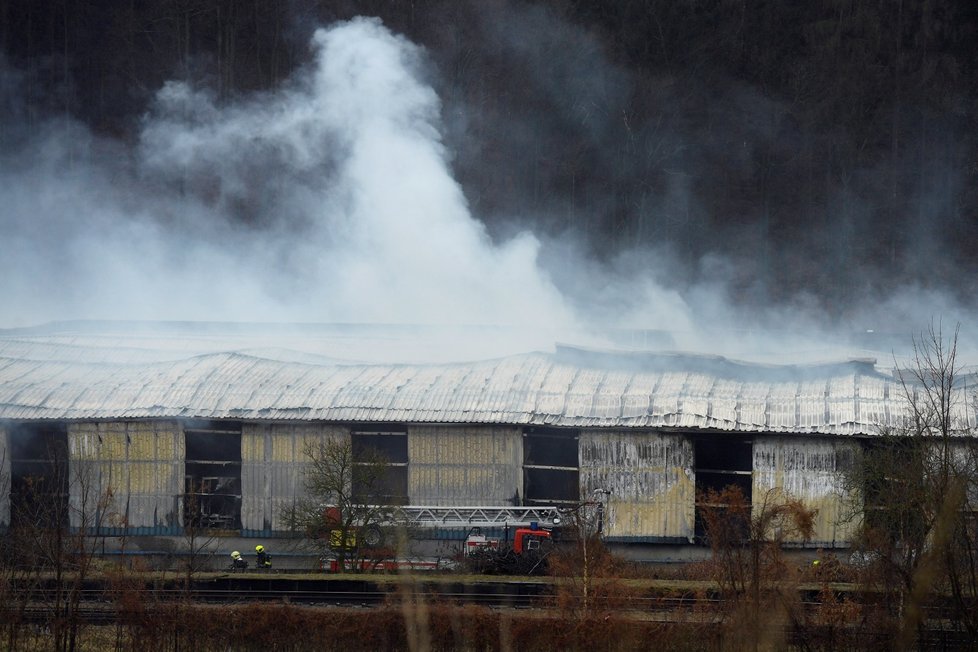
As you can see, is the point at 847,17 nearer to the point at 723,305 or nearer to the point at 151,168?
the point at 723,305

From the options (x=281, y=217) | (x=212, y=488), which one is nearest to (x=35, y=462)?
(x=212, y=488)

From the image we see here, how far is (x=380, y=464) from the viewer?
22469mm

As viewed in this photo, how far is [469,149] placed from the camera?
51812mm

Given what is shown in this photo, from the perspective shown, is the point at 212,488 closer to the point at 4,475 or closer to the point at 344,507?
the point at 344,507

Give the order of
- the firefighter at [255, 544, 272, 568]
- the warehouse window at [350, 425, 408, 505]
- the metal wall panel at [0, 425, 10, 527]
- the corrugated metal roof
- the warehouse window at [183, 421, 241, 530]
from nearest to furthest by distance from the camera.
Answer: the warehouse window at [350, 425, 408, 505] → the firefighter at [255, 544, 272, 568] → the corrugated metal roof → the warehouse window at [183, 421, 241, 530] → the metal wall panel at [0, 425, 10, 527]

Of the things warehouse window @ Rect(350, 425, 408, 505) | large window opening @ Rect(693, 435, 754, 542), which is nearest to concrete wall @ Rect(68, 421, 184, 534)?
warehouse window @ Rect(350, 425, 408, 505)

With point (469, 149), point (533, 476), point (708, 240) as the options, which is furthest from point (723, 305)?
point (533, 476)

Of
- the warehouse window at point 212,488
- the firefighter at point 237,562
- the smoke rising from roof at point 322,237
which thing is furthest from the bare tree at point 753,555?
the warehouse window at point 212,488

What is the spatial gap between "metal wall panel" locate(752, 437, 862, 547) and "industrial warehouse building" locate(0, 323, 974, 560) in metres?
0.04

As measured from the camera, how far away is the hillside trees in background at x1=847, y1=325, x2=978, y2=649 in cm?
1462

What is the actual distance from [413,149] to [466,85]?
19.8 meters

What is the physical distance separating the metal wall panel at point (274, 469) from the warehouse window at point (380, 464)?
1.90 ft

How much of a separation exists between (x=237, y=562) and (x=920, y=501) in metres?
12.6

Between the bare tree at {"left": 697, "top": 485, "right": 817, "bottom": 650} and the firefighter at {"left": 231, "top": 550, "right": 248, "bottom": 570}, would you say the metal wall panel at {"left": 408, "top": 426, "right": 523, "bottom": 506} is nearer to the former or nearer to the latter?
the firefighter at {"left": 231, "top": 550, "right": 248, "bottom": 570}
